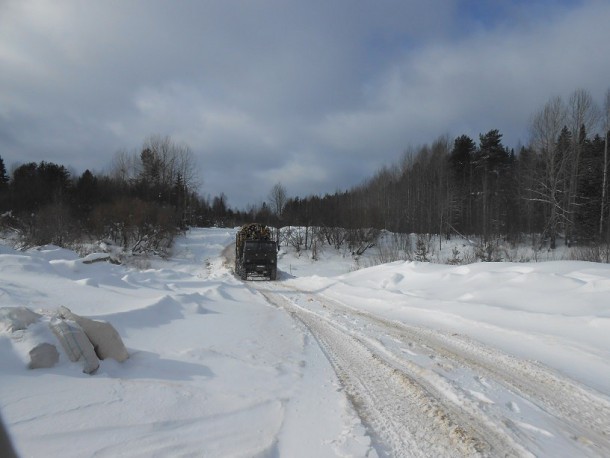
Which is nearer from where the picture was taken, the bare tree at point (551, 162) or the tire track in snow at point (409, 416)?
the tire track in snow at point (409, 416)

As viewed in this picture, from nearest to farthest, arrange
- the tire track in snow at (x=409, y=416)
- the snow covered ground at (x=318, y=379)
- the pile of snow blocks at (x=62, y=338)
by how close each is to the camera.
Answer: the snow covered ground at (x=318, y=379), the tire track in snow at (x=409, y=416), the pile of snow blocks at (x=62, y=338)

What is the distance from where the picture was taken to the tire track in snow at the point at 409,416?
152 inches

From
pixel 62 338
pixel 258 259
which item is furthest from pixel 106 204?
pixel 62 338

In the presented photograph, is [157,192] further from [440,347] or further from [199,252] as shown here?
[440,347]

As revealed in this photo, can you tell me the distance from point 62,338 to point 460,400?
4854 mm

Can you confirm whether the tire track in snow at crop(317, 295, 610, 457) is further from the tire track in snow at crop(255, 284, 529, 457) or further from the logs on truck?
the logs on truck

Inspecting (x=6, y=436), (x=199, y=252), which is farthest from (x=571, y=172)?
(x=6, y=436)

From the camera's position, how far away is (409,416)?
456 cm

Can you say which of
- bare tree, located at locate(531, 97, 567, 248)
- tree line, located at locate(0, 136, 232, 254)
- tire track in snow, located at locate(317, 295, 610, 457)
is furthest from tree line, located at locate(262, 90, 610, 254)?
tire track in snow, located at locate(317, 295, 610, 457)

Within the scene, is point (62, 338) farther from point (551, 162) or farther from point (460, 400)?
point (551, 162)

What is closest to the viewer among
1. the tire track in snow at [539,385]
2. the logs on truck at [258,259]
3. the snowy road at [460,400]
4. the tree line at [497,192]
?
the snowy road at [460,400]

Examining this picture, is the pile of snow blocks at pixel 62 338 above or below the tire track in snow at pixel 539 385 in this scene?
above

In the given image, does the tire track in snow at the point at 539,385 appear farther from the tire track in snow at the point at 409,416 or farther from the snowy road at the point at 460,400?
the tire track in snow at the point at 409,416

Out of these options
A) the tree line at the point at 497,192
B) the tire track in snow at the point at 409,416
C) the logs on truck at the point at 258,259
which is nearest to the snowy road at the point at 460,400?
the tire track in snow at the point at 409,416
